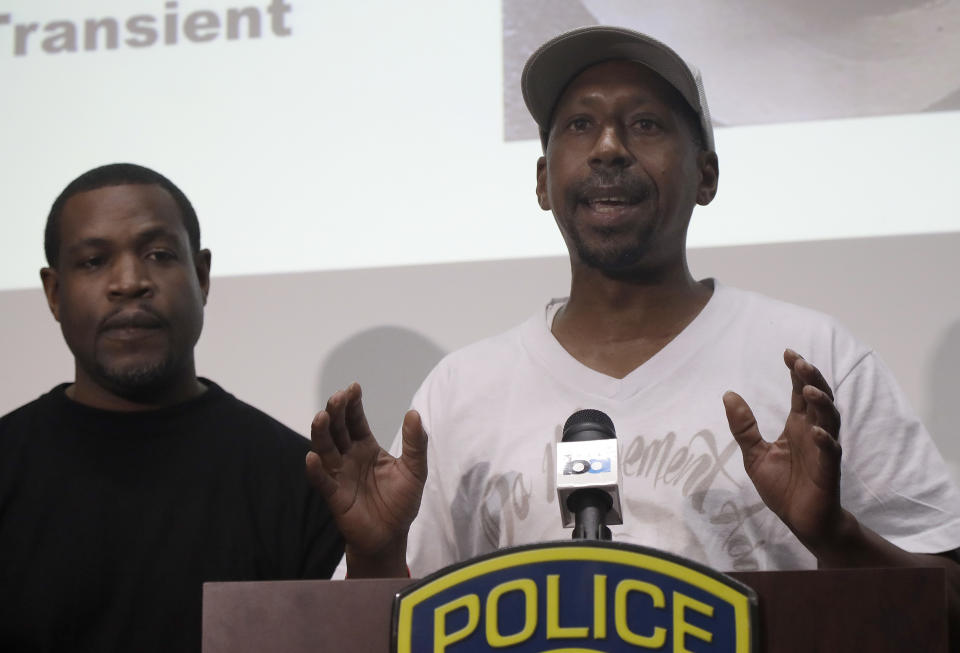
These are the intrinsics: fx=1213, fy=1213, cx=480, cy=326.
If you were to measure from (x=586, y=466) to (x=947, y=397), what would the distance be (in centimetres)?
119

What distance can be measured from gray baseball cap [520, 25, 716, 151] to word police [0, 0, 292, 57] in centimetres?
75

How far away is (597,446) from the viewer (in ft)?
3.42

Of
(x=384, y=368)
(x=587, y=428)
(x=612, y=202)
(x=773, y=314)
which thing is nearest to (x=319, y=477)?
(x=587, y=428)

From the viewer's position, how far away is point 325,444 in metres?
1.34

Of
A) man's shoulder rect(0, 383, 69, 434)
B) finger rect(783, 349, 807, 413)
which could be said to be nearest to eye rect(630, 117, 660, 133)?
finger rect(783, 349, 807, 413)

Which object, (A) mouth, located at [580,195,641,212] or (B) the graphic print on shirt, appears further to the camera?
(A) mouth, located at [580,195,641,212]

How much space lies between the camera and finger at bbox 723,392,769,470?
1.23 m

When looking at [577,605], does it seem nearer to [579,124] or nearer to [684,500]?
[684,500]

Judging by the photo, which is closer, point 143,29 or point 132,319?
point 132,319

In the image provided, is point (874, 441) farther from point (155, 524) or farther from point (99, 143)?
point (99, 143)

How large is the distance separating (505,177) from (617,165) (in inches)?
22.5

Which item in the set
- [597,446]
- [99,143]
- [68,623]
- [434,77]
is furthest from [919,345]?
[99,143]

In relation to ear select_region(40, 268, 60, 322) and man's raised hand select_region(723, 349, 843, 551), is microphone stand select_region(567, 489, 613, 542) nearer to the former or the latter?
man's raised hand select_region(723, 349, 843, 551)

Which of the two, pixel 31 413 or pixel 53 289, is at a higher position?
pixel 53 289
